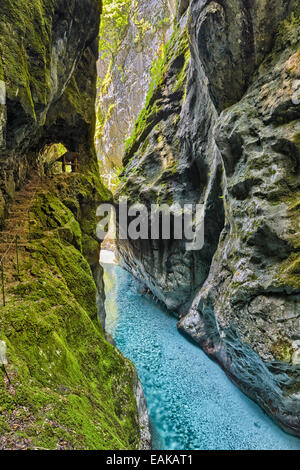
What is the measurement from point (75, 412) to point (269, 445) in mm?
6330

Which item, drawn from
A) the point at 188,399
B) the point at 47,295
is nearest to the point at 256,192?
the point at 47,295

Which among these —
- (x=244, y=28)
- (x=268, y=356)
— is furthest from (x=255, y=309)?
(x=244, y=28)

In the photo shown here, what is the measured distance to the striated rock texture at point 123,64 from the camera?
87.5ft

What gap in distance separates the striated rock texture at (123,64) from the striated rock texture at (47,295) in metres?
22.2

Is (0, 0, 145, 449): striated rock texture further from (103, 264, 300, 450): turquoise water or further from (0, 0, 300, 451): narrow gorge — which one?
(103, 264, 300, 450): turquoise water

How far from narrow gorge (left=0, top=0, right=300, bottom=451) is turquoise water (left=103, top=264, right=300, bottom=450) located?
47 mm

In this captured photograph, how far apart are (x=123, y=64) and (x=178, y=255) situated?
32.3 metres

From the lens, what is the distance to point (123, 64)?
32.1 meters

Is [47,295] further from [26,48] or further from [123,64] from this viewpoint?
[123,64]

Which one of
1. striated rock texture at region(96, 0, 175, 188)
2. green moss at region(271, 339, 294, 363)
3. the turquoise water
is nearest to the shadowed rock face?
green moss at region(271, 339, 294, 363)

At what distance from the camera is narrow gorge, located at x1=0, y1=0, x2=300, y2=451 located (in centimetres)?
401

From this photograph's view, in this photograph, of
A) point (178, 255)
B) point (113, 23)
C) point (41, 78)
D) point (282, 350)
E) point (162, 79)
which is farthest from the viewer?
point (113, 23)

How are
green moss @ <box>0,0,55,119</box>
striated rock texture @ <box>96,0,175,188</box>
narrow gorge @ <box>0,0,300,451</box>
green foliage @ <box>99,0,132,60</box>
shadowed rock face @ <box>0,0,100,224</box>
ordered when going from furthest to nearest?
green foliage @ <box>99,0,132,60</box> → striated rock texture @ <box>96,0,175,188</box> → shadowed rock face @ <box>0,0,100,224</box> → green moss @ <box>0,0,55,119</box> → narrow gorge @ <box>0,0,300,451</box>

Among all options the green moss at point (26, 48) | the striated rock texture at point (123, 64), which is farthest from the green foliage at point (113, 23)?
the green moss at point (26, 48)
